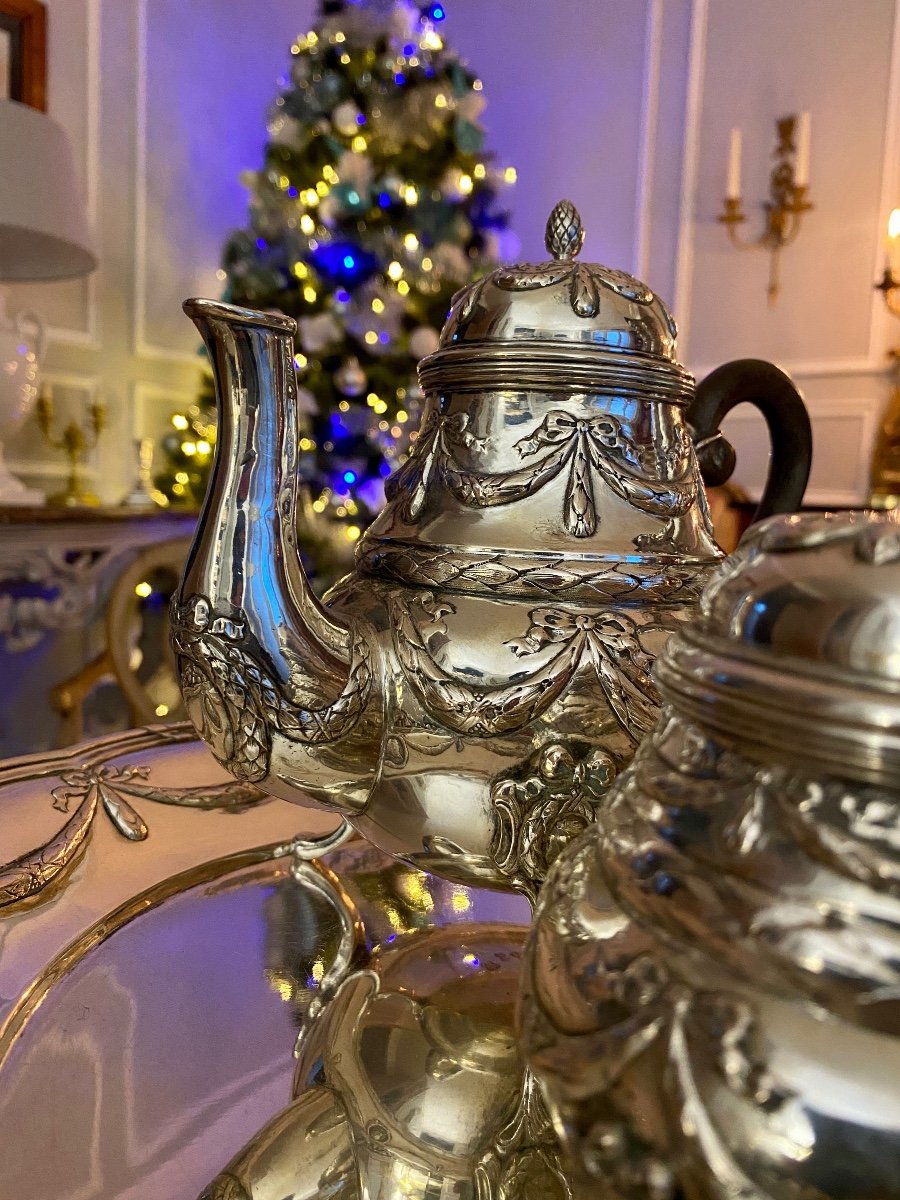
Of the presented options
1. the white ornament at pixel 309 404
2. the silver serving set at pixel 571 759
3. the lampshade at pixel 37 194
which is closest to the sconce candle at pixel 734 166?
the white ornament at pixel 309 404

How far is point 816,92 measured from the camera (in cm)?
206

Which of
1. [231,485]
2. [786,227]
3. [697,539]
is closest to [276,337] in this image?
[231,485]

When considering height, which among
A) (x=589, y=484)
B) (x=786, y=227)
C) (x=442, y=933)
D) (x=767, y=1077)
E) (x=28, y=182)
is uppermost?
(x=786, y=227)

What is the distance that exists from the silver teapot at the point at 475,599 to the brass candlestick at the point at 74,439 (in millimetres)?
1617

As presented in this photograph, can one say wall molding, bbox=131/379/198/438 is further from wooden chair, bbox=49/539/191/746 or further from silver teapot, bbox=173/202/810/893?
silver teapot, bbox=173/202/810/893

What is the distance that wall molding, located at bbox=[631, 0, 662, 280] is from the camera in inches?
89.5

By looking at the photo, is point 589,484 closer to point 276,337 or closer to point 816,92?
point 276,337

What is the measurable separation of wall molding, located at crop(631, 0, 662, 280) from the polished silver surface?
2378 millimetres

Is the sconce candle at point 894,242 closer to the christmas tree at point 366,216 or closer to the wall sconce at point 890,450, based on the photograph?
the wall sconce at point 890,450

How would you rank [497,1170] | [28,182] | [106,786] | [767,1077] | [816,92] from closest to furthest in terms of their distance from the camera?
1. [767,1077]
2. [497,1170]
3. [106,786]
4. [28,182]
5. [816,92]

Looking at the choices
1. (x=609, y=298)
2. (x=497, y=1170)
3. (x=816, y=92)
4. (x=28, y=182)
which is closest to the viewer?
(x=497, y=1170)

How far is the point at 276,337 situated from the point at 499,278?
11 centimetres

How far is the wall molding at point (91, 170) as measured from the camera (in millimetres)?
1868

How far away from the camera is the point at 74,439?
74.9 inches
